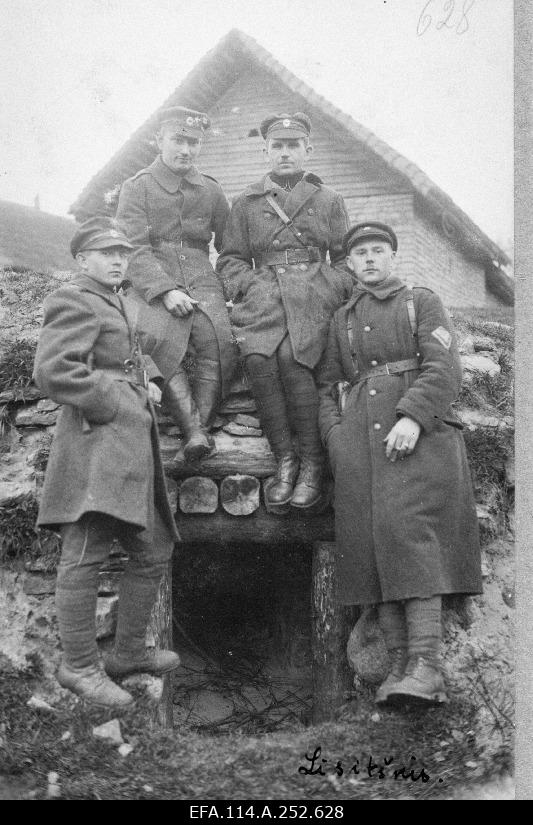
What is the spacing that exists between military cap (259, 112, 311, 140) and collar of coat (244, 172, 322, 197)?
0.23 m

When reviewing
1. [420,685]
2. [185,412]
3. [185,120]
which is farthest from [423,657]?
[185,120]

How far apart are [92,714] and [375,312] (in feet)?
7.61

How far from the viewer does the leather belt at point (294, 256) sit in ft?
14.2

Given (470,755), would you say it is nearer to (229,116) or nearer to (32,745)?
(32,745)

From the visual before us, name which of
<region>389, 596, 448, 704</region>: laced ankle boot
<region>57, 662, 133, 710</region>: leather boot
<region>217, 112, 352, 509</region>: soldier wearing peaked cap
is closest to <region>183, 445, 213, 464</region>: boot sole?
<region>217, 112, 352, 509</region>: soldier wearing peaked cap

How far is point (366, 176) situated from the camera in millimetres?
8492

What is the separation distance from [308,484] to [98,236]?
1640 millimetres

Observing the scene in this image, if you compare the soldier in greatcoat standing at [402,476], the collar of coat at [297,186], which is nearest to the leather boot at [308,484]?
the soldier in greatcoat standing at [402,476]

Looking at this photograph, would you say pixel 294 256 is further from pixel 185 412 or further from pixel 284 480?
pixel 284 480

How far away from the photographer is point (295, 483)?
407 centimetres

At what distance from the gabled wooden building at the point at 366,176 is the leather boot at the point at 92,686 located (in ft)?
12.5
